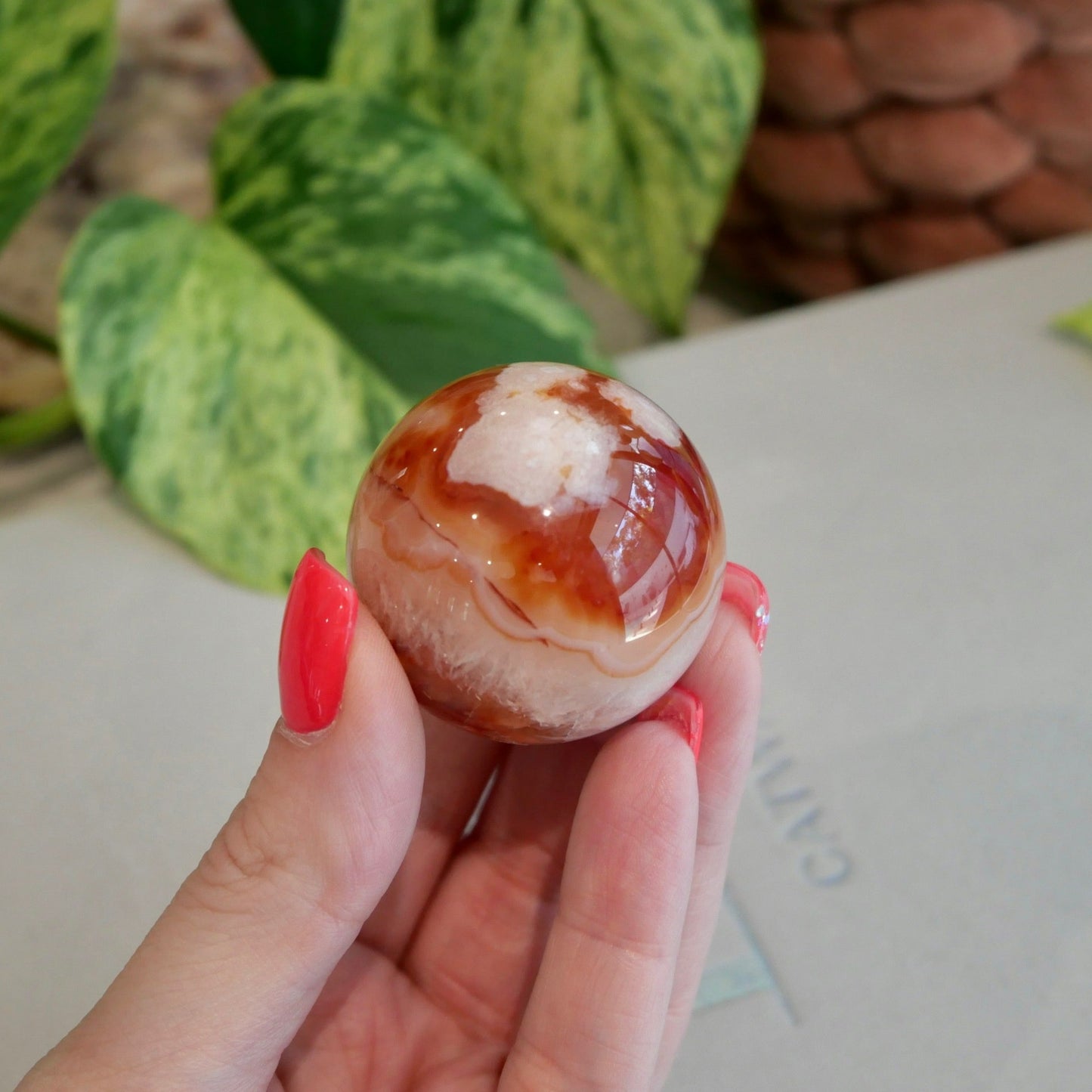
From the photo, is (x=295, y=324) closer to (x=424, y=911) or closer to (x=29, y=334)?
(x=29, y=334)

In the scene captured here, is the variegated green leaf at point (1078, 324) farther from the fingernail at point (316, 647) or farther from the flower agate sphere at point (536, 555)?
the fingernail at point (316, 647)

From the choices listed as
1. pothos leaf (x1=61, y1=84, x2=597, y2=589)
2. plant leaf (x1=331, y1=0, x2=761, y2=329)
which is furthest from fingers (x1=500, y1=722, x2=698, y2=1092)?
plant leaf (x1=331, y1=0, x2=761, y2=329)

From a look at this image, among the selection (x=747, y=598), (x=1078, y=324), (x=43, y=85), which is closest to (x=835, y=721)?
(x=747, y=598)

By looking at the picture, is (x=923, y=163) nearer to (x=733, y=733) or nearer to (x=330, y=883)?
(x=733, y=733)

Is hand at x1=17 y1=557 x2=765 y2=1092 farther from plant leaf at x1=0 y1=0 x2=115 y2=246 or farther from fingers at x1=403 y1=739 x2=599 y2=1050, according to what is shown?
plant leaf at x1=0 y1=0 x2=115 y2=246

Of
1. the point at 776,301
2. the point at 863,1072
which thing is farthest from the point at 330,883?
the point at 776,301

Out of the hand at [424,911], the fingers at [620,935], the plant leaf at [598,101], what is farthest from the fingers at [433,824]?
the plant leaf at [598,101]
